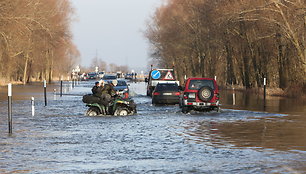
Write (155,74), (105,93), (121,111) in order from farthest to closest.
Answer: (155,74) → (121,111) → (105,93)

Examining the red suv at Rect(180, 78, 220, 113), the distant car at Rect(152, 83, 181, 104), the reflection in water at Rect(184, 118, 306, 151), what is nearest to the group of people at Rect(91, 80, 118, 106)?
the red suv at Rect(180, 78, 220, 113)

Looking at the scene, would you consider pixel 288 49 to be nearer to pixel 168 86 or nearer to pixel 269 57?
pixel 269 57

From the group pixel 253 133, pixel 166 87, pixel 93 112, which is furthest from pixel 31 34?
pixel 253 133

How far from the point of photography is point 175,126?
2219 cm

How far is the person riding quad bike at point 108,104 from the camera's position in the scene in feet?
88.0

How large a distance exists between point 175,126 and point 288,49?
3261 cm

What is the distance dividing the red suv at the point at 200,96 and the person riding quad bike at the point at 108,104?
9.70ft

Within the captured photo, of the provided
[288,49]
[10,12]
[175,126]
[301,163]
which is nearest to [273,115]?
[175,126]

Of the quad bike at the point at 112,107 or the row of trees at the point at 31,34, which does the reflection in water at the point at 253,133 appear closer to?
the quad bike at the point at 112,107

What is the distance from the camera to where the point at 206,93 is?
93.8ft

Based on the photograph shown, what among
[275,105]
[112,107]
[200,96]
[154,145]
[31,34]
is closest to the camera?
[154,145]

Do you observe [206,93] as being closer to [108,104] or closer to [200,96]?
[200,96]

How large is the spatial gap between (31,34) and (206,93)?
23.7m

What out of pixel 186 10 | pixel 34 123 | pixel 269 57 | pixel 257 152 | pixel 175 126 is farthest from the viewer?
pixel 186 10
